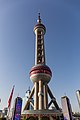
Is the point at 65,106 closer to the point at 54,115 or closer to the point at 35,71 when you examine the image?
the point at 54,115

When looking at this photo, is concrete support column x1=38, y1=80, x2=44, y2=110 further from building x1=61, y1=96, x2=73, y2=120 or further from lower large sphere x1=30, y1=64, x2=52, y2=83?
building x1=61, y1=96, x2=73, y2=120

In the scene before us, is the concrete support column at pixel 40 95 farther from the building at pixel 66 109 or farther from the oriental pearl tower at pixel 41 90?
the building at pixel 66 109

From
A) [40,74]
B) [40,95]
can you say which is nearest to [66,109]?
[40,95]

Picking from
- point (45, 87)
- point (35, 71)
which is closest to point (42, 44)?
point (35, 71)

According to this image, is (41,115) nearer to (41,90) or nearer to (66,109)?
(41,90)

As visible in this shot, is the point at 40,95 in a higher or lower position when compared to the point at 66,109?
higher

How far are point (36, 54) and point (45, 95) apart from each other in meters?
18.7

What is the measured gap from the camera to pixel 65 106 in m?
28.4

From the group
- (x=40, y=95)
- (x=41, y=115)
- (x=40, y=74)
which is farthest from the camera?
(x=40, y=74)

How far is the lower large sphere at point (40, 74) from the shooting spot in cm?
4853

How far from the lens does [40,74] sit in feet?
159

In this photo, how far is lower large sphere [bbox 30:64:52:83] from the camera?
48.5 m

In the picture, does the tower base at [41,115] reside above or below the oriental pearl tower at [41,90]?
below

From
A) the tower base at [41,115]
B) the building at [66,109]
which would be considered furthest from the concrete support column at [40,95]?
the building at [66,109]
